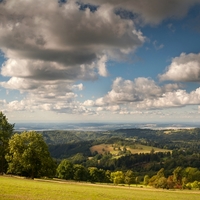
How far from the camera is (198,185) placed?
123 meters

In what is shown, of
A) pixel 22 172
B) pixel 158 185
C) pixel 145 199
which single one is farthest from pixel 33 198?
pixel 158 185

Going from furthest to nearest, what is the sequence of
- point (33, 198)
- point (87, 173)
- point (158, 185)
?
1. point (87, 173)
2. point (158, 185)
3. point (33, 198)

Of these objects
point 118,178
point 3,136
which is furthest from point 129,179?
point 3,136

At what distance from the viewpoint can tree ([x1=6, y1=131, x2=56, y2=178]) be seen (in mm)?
58094

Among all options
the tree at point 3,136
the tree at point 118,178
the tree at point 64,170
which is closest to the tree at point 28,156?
the tree at point 3,136

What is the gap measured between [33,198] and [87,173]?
367ft

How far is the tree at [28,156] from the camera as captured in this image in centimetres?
5809

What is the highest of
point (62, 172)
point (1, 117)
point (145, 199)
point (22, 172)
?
point (1, 117)

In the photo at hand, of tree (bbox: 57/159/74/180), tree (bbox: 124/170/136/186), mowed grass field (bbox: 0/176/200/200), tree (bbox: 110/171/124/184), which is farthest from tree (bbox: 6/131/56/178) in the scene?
tree (bbox: 124/170/136/186)

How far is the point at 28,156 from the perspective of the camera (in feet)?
190

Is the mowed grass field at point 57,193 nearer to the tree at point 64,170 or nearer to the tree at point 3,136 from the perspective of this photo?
the tree at point 3,136

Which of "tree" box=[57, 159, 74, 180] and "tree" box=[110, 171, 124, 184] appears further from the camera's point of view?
"tree" box=[110, 171, 124, 184]

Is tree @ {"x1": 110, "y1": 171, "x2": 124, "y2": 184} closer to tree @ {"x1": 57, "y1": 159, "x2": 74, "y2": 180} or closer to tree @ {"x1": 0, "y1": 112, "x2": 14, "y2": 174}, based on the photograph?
tree @ {"x1": 57, "y1": 159, "x2": 74, "y2": 180}

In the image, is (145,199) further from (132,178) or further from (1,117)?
(132,178)
